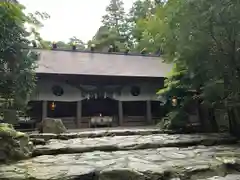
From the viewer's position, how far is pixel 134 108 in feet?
48.4

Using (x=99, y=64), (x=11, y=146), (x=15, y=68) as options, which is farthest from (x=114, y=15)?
(x=11, y=146)

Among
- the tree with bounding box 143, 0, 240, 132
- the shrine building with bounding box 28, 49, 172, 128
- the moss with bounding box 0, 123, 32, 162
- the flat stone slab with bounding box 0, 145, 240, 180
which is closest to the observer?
the flat stone slab with bounding box 0, 145, 240, 180

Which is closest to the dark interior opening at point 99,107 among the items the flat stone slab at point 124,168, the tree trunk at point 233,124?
the tree trunk at point 233,124

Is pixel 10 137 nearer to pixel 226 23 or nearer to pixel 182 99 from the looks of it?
pixel 226 23

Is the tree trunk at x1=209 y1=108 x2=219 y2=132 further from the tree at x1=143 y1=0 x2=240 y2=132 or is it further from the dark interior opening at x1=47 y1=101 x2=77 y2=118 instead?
the dark interior opening at x1=47 y1=101 x2=77 y2=118

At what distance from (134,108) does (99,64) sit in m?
4.00

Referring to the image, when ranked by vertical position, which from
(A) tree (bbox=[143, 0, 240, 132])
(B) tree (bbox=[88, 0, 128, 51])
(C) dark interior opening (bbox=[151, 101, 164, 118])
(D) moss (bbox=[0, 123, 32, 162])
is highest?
(B) tree (bbox=[88, 0, 128, 51])

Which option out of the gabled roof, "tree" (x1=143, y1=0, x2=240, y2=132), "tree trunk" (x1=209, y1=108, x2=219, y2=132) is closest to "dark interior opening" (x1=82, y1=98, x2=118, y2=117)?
the gabled roof

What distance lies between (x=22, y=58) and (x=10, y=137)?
4533 millimetres

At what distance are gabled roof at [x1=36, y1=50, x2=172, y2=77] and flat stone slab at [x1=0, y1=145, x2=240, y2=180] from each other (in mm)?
8374

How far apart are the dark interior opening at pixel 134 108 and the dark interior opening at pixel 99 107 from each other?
2.72 feet

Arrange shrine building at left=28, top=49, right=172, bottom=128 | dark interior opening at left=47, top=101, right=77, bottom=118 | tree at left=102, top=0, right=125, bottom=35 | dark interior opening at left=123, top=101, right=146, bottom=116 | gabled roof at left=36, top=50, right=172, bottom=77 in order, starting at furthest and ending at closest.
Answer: tree at left=102, top=0, right=125, bottom=35 < dark interior opening at left=123, top=101, right=146, bottom=116 < dark interior opening at left=47, top=101, right=77, bottom=118 < gabled roof at left=36, top=50, right=172, bottom=77 < shrine building at left=28, top=49, right=172, bottom=128

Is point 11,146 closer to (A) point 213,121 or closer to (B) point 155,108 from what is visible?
(A) point 213,121

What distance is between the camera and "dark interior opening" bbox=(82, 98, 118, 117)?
13.9m
